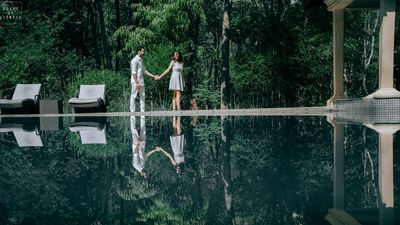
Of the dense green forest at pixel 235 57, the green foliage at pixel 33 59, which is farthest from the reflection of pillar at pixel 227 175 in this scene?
the green foliage at pixel 33 59

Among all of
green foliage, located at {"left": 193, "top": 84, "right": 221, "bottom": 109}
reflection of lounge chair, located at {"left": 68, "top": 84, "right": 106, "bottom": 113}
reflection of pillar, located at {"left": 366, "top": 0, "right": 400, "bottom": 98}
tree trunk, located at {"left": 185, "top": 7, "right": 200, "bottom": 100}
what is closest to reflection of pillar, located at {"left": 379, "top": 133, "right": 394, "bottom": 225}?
reflection of pillar, located at {"left": 366, "top": 0, "right": 400, "bottom": 98}

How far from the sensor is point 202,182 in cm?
417

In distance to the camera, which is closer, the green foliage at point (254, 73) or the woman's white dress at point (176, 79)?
the woman's white dress at point (176, 79)

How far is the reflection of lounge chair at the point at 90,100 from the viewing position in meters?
17.5

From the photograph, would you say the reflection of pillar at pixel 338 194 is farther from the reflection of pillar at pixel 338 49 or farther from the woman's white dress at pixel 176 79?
the woman's white dress at pixel 176 79

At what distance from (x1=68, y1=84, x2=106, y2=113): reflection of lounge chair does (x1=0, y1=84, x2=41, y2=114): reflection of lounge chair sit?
1.53 metres

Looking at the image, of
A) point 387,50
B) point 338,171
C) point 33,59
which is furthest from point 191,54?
point 338,171

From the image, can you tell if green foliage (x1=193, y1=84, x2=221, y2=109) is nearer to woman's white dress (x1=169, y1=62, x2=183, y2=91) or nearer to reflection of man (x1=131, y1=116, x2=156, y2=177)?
woman's white dress (x1=169, y1=62, x2=183, y2=91)

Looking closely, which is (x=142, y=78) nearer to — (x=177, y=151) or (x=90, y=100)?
(x=90, y=100)

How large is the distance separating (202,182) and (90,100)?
13.6 m

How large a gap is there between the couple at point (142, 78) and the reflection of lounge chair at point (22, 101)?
3.47 metres

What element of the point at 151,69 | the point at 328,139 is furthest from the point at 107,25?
the point at 328,139

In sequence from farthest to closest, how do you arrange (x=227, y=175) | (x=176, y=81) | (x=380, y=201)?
(x=176, y=81)
(x=227, y=175)
(x=380, y=201)

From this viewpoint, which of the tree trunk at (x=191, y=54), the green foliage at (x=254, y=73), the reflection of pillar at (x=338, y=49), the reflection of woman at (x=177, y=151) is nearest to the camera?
the reflection of woman at (x=177, y=151)
